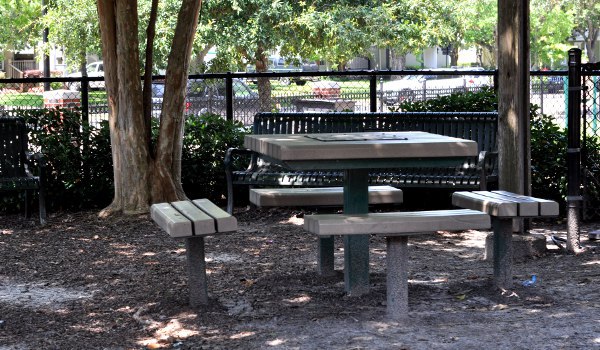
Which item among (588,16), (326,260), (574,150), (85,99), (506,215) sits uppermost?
(588,16)

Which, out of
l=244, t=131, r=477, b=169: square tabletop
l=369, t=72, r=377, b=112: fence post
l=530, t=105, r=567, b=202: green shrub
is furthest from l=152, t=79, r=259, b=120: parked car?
l=244, t=131, r=477, b=169: square tabletop

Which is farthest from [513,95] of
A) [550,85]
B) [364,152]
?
[550,85]

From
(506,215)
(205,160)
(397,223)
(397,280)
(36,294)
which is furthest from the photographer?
(205,160)

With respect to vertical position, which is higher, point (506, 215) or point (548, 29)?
point (548, 29)

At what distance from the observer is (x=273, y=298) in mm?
6168

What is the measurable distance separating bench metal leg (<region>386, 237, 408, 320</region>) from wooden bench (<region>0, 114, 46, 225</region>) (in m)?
4.95

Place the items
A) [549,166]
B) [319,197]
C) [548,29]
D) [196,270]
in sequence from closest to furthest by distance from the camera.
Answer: [196,270] → [319,197] → [549,166] → [548,29]

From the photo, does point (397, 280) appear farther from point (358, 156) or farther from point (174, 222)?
point (174, 222)

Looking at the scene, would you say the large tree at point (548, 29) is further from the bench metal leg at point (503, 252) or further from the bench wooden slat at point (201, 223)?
the bench wooden slat at point (201, 223)

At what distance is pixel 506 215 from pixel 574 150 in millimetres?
1841

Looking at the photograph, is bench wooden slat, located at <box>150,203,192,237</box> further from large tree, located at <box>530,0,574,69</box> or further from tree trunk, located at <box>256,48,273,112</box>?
large tree, located at <box>530,0,574,69</box>

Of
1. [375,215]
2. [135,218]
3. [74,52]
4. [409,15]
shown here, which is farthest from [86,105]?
[74,52]

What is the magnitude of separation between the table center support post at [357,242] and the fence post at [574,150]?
222 centimetres

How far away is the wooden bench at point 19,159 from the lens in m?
9.50
